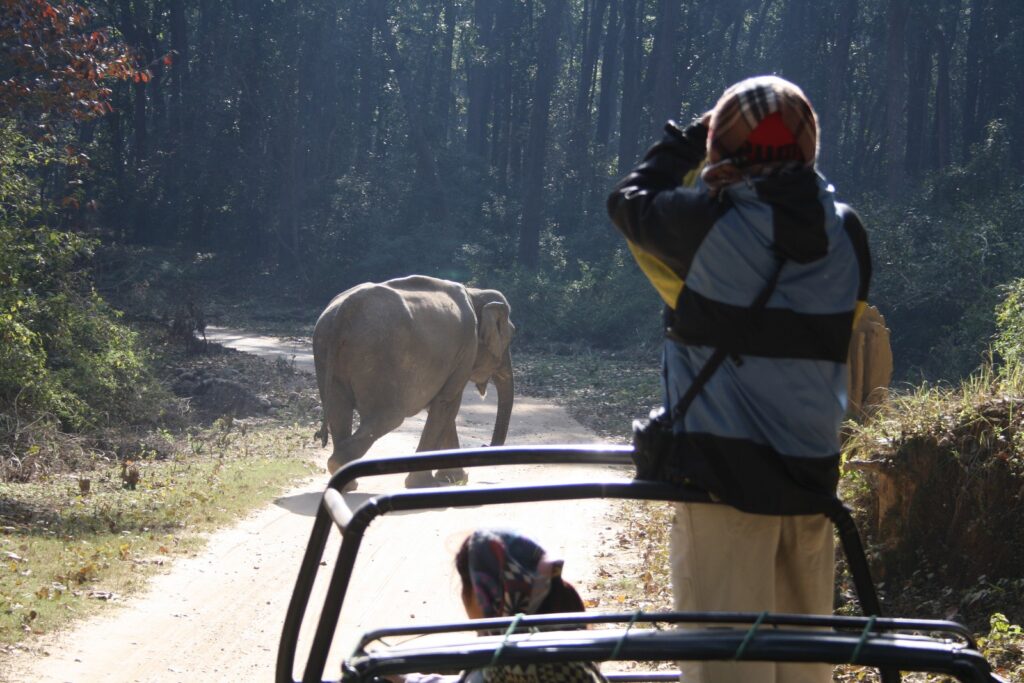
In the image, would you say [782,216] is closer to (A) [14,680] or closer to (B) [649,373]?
(A) [14,680]

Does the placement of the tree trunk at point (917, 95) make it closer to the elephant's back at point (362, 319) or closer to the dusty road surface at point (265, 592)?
the elephant's back at point (362, 319)

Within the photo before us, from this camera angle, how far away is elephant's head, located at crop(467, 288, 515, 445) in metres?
13.5

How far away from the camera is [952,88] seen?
4625 cm

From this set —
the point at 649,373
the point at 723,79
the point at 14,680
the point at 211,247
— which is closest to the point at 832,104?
the point at 723,79

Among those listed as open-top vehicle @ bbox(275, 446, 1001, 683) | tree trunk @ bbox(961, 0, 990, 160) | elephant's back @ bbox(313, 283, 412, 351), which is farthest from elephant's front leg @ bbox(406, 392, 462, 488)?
tree trunk @ bbox(961, 0, 990, 160)

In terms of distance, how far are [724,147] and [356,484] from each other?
8.67 metres

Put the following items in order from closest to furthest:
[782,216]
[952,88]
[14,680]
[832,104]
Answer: [782,216]
[14,680]
[832,104]
[952,88]

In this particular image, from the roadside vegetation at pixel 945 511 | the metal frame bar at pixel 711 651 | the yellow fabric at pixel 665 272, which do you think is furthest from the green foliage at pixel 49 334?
the metal frame bar at pixel 711 651

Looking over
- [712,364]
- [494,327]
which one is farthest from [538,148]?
[712,364]

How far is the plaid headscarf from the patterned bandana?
3.31ft

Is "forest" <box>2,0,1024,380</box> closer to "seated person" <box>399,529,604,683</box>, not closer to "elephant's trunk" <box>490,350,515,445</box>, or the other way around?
"elephant's trunk" <box>490,350,515,445</box>

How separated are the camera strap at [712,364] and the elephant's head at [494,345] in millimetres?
10666

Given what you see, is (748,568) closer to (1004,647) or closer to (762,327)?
(762,327)

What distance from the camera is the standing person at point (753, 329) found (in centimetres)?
252
